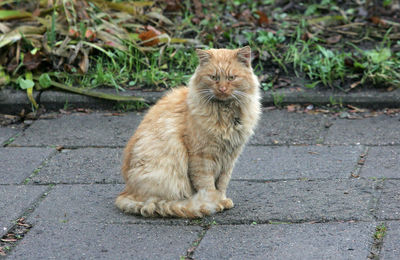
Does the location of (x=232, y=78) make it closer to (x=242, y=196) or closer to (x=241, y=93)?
(x=241, y=93)

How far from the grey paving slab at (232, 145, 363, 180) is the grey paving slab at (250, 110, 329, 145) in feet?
0.48

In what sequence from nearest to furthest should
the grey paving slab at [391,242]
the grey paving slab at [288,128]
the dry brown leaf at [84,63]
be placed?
1. the grey paving slab at [391,242]
2. the grey paving slab at [288,128]
3. the dry brown leaf at [84,63]

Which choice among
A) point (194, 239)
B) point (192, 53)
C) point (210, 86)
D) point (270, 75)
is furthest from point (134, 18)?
point (194, 239)

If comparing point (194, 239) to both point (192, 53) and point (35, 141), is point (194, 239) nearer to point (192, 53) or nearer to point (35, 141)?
point (35, 141)

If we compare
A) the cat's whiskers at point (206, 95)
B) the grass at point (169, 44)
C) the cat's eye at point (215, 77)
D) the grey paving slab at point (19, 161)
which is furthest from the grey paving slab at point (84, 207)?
the grass at point (169, 44)

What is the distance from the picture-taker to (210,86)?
3.71 m

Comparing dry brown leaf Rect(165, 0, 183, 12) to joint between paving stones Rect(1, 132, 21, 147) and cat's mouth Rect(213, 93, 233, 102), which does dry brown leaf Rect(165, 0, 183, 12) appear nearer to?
joint between paving stones Rect(1, 132, 21, 147)

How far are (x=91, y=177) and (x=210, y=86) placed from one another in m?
1.30

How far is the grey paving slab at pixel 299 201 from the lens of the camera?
12.0 feet

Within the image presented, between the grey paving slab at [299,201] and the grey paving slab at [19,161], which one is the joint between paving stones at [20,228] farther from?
the grey paving slab at [299,201]

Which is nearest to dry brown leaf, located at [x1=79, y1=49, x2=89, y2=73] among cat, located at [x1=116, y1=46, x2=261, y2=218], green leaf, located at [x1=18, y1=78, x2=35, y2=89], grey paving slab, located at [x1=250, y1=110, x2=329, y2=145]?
green leaf, located at [x1=18, y1=78, x2=35, y2=89]

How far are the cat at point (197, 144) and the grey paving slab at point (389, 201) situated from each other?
933 mm

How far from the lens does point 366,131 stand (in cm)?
511

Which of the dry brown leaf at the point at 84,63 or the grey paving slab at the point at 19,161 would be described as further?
the dry brown leaf at the point at 84,63
